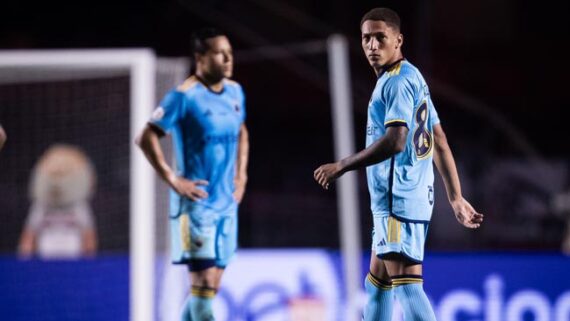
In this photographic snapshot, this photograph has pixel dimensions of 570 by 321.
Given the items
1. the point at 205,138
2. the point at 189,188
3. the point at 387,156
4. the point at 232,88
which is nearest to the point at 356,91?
the point at 232,88

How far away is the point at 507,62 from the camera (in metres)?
7.99

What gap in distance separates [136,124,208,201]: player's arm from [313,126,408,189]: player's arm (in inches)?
36.1

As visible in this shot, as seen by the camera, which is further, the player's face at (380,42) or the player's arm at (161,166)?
the player's arm at (161,166)

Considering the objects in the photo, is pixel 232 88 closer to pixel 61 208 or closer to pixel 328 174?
pixel 328 174

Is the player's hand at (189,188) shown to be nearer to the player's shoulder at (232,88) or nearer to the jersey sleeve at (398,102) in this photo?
the player's shoulder at (232,88)

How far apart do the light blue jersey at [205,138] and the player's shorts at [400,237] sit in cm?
92

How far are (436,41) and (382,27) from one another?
5.18 metres

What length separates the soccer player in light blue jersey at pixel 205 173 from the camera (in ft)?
10.9

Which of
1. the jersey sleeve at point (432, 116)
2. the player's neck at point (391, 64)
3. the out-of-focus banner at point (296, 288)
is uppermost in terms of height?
the player's neck at point (391, 64)

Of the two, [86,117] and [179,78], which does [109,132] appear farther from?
[179,78]

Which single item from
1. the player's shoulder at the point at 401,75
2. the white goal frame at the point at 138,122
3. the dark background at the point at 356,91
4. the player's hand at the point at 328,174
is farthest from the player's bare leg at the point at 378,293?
the dark background at the point at 356,91

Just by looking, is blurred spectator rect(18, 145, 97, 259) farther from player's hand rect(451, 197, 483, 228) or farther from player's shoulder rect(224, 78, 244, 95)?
player's hand rect(451, 197, 483, 228)

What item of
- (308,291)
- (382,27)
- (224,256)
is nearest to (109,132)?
(308,291)

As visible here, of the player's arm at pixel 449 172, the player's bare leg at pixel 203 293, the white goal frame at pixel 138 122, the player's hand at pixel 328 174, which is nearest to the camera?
the player's hand at pixel 328 174
